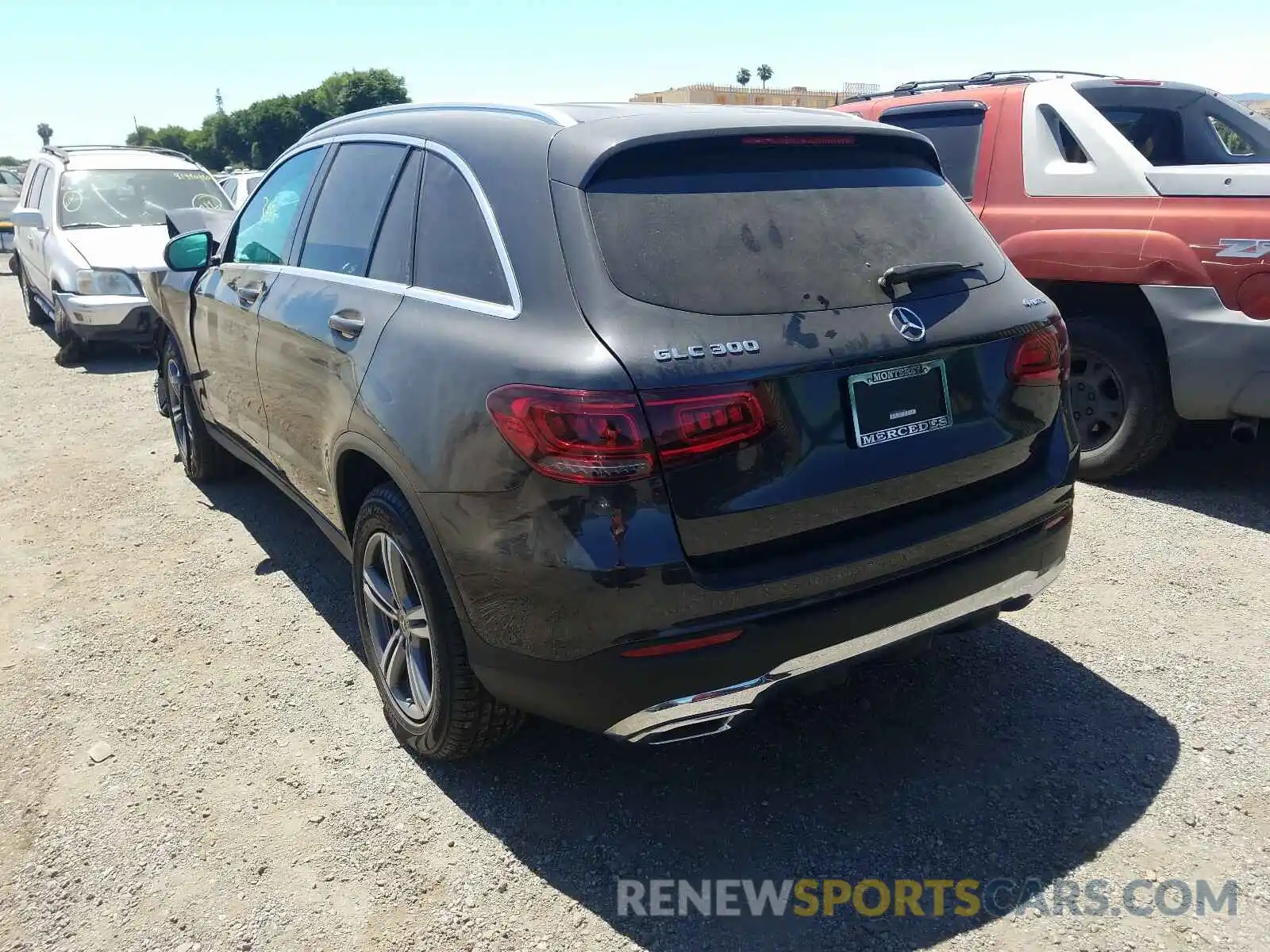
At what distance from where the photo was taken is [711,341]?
7.14 feet

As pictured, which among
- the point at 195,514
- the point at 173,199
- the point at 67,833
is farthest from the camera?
the point at 173,199

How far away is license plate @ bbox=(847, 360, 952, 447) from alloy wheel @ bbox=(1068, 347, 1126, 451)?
2836mm

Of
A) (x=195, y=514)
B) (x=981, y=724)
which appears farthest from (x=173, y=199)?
(x=981, y=724)

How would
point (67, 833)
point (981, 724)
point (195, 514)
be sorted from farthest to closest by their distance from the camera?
1. point (195, 514)
2. point (981, 724)
3. point (67, 833)

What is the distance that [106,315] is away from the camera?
29.1 feet

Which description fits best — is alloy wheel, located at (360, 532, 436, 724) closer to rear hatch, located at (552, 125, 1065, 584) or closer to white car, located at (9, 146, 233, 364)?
rear hatch, located at (552, 125, 1065, 584)

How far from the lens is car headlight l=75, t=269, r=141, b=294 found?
29.3 feet

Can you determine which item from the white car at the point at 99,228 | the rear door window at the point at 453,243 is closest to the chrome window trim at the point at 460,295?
the rear door window at the point at 453,243

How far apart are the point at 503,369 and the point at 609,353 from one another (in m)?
0.29

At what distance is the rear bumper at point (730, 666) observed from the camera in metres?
2.20

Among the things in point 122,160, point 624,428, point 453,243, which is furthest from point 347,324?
point 122,160

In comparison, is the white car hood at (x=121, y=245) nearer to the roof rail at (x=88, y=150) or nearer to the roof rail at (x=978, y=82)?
the roof rail at (x=88, y=150)

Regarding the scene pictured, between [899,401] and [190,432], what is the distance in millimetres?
4384

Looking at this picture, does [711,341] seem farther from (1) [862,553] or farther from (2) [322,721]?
(2) [322,721]
